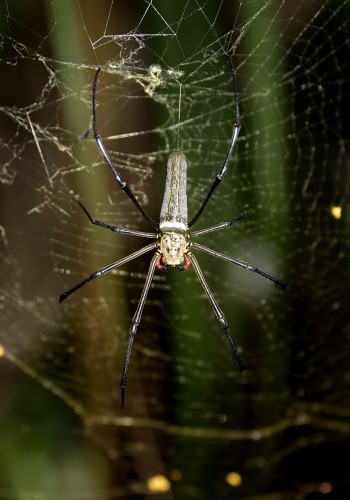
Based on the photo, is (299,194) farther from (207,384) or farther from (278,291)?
(207,384)

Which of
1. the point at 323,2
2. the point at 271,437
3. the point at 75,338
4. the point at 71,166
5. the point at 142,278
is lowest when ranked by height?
the point at 271,437

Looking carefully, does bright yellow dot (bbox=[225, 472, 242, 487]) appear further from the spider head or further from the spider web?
the spider head

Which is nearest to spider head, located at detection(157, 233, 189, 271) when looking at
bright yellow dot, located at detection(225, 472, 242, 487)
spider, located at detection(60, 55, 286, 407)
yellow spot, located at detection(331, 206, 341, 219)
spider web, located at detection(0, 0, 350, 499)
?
spider, located at detection(60, 55, 286, 407)

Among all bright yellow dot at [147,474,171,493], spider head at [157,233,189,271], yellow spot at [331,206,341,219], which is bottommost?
bright yellow dot at [147,474,171,493]

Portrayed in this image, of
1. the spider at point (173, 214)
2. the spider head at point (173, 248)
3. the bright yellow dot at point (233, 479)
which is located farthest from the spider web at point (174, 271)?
the spider head at point (173, 248)

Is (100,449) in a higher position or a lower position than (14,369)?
lower

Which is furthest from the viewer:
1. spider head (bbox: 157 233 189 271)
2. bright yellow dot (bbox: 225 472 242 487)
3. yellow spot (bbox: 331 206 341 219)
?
bright yellow dot (bbox: 225 472 242 487)

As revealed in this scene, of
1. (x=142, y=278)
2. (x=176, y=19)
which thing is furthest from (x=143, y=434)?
(x=176, y=19)

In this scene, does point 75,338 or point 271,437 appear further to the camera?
point 271,437
